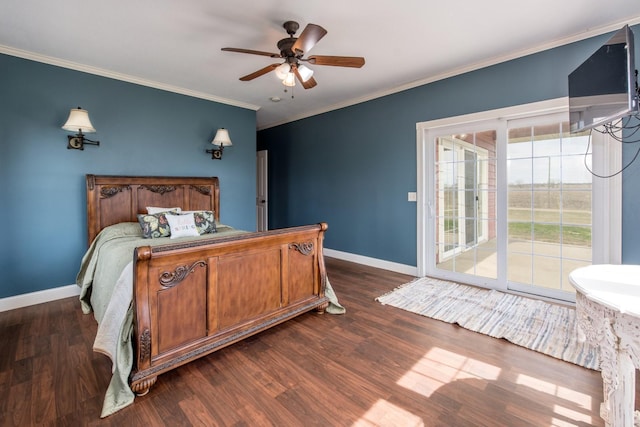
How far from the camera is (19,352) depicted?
2.27 m

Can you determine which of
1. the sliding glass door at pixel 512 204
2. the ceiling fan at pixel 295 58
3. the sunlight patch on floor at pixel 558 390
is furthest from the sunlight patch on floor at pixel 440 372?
the ceiling fan at pixel 295 58

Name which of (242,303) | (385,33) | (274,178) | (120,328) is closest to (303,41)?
(385,33)

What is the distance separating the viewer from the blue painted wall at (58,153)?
10.2 feet

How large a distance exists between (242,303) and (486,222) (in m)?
3.00

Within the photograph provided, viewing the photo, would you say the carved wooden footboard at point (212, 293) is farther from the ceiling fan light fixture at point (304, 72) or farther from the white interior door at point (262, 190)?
the white interior door at point (262, 190)

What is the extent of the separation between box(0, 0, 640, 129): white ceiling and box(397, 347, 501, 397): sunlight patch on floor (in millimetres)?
2727

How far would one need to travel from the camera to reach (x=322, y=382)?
1.90 metres

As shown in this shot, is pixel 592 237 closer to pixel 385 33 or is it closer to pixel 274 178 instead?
pixel 385 33

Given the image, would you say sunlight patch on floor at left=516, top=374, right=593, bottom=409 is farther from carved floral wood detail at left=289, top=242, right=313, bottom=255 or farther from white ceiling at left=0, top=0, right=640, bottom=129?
white ceiling at left=0, top=0, right=640, bottom=129

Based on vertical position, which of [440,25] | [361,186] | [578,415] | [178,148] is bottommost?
[578,415]

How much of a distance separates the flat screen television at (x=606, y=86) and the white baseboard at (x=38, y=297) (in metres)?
5.36

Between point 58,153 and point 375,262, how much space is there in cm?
430

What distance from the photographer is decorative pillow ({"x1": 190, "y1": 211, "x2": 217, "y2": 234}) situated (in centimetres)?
357

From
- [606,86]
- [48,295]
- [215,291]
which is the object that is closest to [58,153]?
[48,295]
